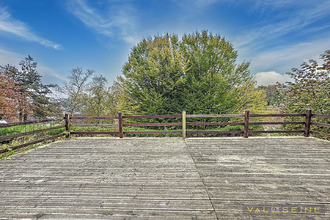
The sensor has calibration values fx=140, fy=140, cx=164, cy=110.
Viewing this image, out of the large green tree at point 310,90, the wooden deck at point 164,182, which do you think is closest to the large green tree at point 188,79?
the large green tree at point 310,90

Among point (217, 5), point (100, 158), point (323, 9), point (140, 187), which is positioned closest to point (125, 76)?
point (217, 5)

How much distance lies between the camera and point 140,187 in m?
2.32

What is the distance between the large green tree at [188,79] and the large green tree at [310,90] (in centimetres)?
394

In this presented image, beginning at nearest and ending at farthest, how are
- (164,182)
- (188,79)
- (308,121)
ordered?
1. (164,182)
2. (308,121)
3. (188,79)

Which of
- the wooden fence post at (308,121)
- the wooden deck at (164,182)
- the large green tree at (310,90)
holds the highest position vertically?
the large green tree at (310,90)

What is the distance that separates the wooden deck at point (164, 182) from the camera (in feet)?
5.95

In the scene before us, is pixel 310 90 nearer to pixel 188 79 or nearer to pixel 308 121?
pixel 308 121

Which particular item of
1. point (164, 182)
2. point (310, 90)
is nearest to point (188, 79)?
point (310, 90)

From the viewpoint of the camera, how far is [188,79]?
38.1 feet

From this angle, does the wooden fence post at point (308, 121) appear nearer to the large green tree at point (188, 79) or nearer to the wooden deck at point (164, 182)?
the wooden deck at point (164, 182)

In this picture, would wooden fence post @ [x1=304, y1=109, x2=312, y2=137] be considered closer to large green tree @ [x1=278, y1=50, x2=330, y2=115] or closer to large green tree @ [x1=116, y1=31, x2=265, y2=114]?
large green tree @ [x1=278, y1=50, x2=330, y2=115]

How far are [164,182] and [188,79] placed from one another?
10085 mm

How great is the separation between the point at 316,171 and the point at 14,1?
527 inches

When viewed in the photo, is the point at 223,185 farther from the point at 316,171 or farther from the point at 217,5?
the point at 217,5
